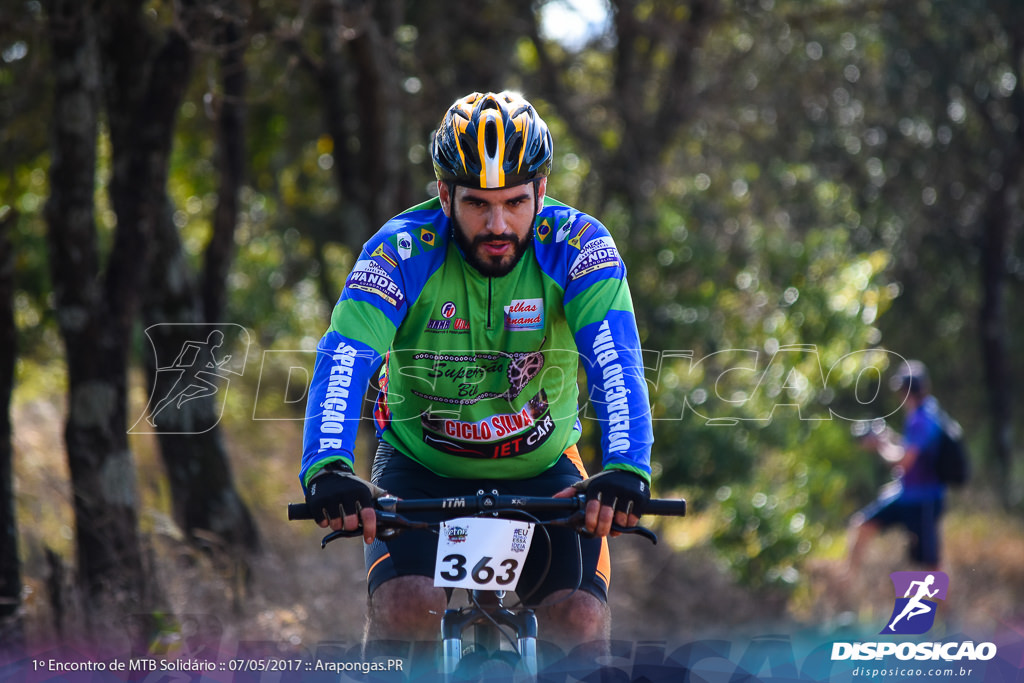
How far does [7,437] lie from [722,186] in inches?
434

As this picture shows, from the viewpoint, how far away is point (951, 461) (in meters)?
10.6

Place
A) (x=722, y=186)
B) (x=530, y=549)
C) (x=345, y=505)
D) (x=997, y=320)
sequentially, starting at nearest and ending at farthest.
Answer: (x=345, y=505) → (x=530, y=549) → (x=722, y=186) → (x=997, y=320)

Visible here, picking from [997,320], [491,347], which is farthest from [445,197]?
[997,320]

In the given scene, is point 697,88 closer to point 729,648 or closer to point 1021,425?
point 1021,425

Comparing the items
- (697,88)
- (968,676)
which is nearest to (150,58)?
(968,676)

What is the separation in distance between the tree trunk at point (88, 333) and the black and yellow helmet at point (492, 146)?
3201 millimetres

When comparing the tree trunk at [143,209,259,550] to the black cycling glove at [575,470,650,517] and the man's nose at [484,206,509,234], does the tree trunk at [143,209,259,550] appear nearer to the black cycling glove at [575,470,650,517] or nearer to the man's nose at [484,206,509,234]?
the man's nose at [484,206,509,234]

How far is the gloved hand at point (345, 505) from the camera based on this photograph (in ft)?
10.6

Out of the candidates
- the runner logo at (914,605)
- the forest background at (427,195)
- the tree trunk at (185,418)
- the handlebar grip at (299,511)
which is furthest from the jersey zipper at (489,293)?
the tree trunk at (185,418)

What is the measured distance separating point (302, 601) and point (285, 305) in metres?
5.98

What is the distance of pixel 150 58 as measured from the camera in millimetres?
6809

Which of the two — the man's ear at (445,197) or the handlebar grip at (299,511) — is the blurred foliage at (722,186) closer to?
the man's ear at (445,197)

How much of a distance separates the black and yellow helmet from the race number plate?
1.17 meters

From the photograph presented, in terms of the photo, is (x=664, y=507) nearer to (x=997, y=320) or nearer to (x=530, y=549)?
(x=530, y=549)
